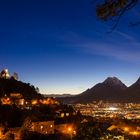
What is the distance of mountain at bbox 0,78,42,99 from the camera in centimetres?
6450

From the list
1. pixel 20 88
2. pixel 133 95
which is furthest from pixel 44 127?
pixel 133 95

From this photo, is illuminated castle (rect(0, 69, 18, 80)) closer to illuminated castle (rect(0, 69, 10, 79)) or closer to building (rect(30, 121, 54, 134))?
illuminated castle (rect(0, 69, 10, 79))

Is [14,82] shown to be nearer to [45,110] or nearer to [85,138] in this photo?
[45,110]

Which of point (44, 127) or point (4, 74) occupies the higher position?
point (4, 74)

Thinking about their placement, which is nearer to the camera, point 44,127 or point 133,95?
point 44,127

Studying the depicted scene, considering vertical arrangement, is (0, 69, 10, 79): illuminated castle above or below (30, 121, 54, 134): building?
above

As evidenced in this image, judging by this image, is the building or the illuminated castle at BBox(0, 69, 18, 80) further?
the illuminated castle at BBox(0, 69, 18, 80)

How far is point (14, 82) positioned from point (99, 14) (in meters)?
64.3

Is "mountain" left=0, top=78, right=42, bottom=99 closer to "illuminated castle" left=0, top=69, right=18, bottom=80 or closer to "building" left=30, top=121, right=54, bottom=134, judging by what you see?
"illuminated castle" left=0, top=69, right=18, bottom=80

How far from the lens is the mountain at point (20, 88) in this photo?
64.5 metres

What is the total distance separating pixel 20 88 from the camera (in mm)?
66938

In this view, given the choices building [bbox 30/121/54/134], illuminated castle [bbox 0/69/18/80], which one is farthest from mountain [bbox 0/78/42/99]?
building [bbox 30/121/54/134]

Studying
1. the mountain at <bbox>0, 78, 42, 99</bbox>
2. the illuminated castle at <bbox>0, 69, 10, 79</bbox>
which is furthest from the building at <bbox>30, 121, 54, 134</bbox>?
the illuminated castle at <bbox>0, 69, 10, 79</bbox>

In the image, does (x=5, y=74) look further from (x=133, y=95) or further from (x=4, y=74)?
(x=133, y=95)
